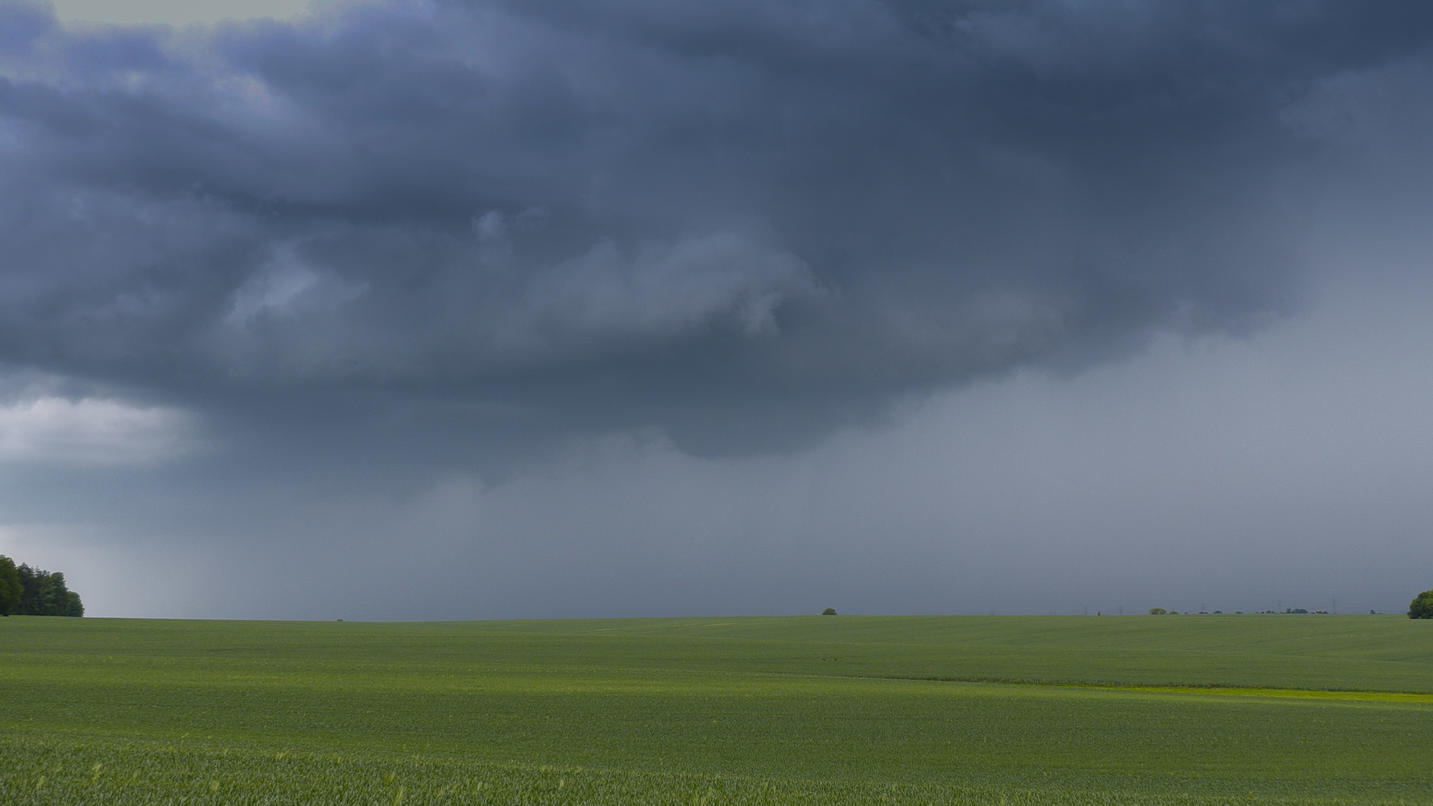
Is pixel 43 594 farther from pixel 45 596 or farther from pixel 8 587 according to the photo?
pixel 8 587

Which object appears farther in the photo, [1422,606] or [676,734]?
[1422,606]

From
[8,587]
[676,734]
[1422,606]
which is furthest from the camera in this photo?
[1422,606]

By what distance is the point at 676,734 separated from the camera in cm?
2155

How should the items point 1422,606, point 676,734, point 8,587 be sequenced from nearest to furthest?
point 676,734 < point 8,587 < point 1422,606

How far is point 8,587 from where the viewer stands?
281ft

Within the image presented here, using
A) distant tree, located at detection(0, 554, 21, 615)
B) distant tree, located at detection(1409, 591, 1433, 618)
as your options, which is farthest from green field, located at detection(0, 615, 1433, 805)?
distant tree, located at detection(1409, 591, 1433, 618)

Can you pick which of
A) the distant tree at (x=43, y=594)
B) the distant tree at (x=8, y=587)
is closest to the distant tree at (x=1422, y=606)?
the distant tree at (x=8, y=587)

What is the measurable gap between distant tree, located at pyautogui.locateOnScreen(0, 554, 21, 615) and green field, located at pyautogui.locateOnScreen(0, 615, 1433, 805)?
50.4 metres

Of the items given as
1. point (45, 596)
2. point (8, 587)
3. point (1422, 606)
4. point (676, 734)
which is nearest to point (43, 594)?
→ point (45, 596)

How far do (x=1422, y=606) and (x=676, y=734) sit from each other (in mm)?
111851

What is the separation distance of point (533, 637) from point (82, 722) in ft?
174

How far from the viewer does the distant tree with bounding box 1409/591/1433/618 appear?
9638 centimetres

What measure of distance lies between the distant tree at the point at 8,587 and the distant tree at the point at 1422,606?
5877 inches

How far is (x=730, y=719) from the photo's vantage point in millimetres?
23797
